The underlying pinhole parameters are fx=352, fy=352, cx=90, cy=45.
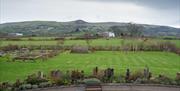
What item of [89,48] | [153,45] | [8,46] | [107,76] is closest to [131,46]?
[153,45]

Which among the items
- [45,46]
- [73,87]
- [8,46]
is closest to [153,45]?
[45,46]

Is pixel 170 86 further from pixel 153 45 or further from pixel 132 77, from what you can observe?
pixel 153 45

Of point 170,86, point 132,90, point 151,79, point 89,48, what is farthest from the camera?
point 89,48

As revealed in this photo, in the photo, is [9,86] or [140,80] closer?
[9,86]

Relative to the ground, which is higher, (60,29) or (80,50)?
(60,29)

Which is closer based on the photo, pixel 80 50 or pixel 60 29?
pixel 80 50

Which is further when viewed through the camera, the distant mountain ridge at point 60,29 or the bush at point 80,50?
the distant mountain ridge at point 60,29

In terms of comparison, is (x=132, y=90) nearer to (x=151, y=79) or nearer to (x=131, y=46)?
(x=151, y=79)

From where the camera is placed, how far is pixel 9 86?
25.3 metres

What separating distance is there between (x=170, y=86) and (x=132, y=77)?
3.66 m

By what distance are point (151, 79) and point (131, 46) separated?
37.2 meters

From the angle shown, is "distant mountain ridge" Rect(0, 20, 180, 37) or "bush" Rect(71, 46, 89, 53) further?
"distant mountain ridge" Rect(0, 20, 180, 37)

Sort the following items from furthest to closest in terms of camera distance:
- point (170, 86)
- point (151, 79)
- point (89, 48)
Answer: point (89, 48) < point (151, 79) < point (170, 86)

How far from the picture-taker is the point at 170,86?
25.9 meters
